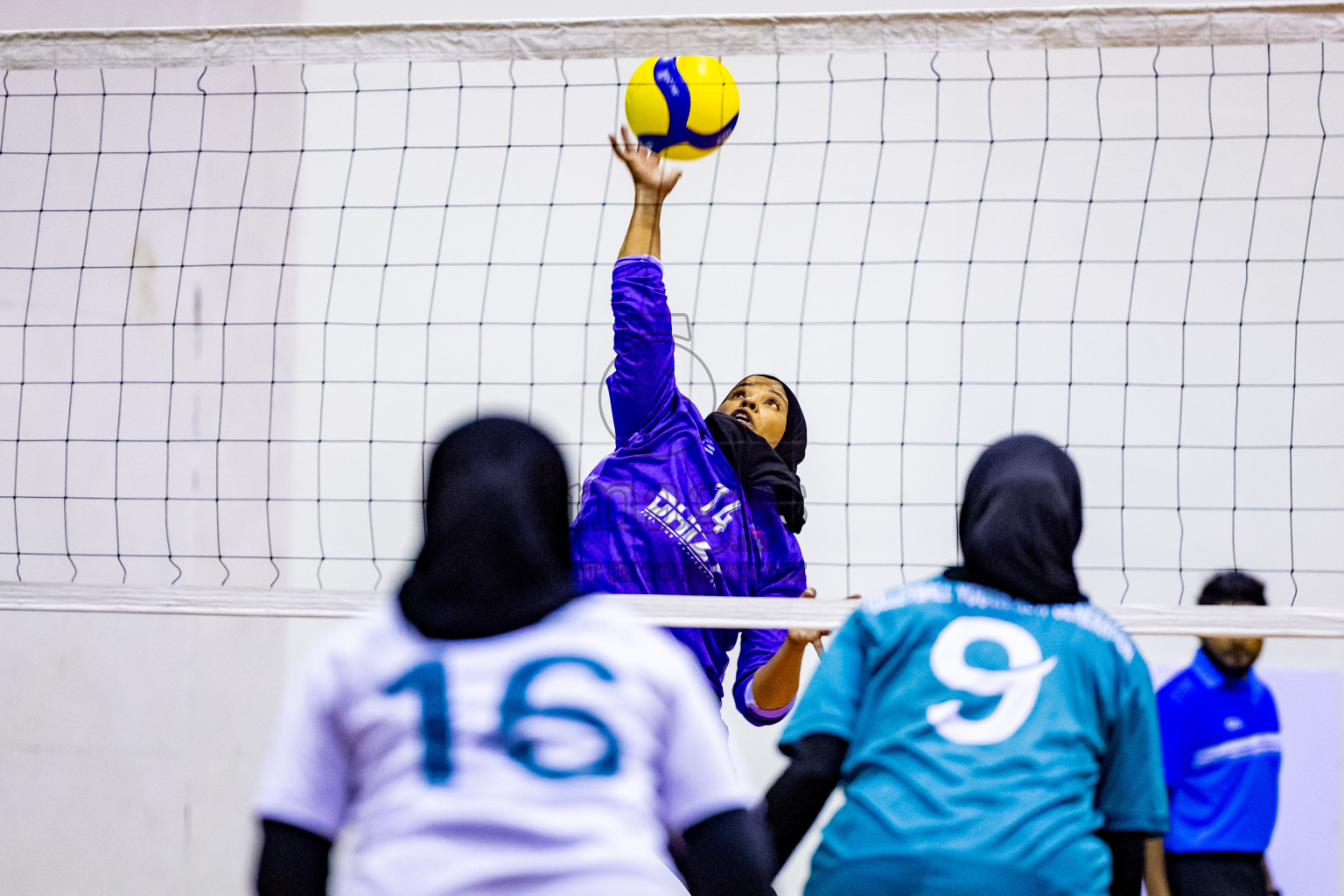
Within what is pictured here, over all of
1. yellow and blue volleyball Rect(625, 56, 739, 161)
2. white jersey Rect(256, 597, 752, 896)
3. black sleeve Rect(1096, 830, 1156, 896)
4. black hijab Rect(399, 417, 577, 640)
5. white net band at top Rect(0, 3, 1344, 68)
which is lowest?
black sleeve Rect(1096, 830, 1156, 896)

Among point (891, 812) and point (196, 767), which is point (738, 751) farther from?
point (891, 812)

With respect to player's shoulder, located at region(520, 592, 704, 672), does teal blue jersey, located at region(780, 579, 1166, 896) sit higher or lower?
lower

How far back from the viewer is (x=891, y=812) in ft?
4.60

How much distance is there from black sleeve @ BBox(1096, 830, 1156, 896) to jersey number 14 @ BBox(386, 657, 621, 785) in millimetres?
728

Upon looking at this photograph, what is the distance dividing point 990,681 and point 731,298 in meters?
3.28

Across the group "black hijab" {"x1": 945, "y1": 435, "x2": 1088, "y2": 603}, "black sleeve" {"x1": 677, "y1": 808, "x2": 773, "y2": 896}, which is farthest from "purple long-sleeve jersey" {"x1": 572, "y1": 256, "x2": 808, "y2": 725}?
"black sleeve" {"x1": 677, "y1": 808, "x2": 773, "y2": 896}

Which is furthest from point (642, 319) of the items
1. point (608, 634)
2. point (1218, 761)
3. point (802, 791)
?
point (1218, 761)

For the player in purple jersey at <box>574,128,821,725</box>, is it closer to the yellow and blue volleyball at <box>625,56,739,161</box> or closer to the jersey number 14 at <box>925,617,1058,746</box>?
the yellow and blue volleyball at <box>625,56,739,161</box>

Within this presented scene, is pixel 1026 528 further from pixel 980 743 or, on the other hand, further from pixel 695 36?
pixel 695 36

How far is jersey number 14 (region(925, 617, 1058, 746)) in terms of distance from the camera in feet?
4.65

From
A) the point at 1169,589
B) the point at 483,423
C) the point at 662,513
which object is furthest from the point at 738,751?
the point at 483,423

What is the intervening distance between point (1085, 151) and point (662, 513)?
2779 mm

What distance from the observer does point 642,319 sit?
2480mm

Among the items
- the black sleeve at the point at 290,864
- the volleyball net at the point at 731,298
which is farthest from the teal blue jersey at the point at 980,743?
the volleyball net at the point at 731,298
